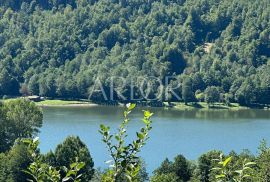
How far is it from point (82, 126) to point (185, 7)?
79695mm

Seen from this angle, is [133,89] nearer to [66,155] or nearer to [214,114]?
[214,114]

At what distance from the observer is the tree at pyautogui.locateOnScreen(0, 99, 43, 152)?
49.6 metres

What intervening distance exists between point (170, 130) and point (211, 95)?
3456 centimetres

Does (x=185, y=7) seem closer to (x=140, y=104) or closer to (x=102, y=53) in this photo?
(x=102, y=53)

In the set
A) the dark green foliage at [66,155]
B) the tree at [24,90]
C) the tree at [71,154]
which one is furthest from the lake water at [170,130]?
the tree at [24,90]

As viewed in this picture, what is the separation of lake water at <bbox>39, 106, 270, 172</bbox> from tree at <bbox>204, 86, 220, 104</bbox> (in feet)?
22.1

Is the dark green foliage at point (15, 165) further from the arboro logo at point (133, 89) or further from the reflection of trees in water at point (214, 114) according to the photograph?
the arboro logo at point (133, 89)

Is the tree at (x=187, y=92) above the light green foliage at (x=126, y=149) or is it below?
above

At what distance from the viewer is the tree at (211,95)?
105850 millimetres

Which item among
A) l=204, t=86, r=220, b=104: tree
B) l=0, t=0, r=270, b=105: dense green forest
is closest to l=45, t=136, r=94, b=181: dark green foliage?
l=204, t=86, r=220, b=104: tree

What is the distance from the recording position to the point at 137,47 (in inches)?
5359

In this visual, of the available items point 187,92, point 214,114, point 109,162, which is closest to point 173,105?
point 187,92

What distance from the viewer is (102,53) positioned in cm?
13625

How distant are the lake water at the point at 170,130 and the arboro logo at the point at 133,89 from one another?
25.7 ft
